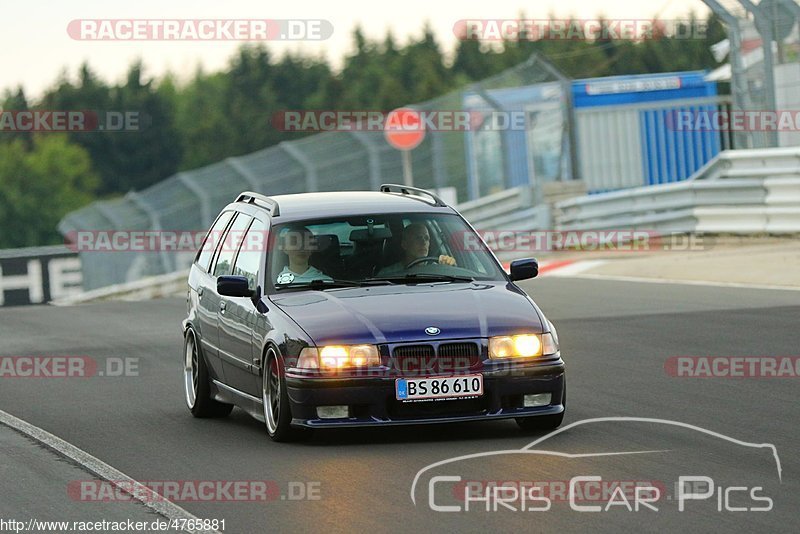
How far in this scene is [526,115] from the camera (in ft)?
99.6

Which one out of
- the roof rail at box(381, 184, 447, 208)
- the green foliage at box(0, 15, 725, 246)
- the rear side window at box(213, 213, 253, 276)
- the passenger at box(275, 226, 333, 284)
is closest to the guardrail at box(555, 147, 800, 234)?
the roof rail at box(381, 184, 447, 208)

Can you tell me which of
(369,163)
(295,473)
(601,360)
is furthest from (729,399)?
(369,163)

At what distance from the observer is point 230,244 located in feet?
36.8

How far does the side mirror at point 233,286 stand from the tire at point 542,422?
5.87ft

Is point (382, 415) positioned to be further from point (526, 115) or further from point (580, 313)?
point (526, 115)

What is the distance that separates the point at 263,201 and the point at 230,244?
393 mm

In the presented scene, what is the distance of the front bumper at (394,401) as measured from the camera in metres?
9.06

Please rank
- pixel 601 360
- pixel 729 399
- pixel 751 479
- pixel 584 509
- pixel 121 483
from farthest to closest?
pixel 601 360 < pixel 729 399 < pixel 121 483 < pixel 751 479 < pixel 584 509

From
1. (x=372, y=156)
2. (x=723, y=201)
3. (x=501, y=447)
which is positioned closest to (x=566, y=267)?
(x=723, y=201)

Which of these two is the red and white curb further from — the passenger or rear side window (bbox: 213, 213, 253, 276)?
the passenger

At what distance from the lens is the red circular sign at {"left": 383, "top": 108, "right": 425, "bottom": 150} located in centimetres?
2888

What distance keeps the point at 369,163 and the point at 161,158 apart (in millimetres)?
116653

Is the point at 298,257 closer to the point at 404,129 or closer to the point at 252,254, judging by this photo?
the point at 252,254

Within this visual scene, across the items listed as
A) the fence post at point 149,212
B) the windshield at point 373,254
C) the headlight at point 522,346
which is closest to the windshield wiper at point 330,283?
the windshield at point 373,254
